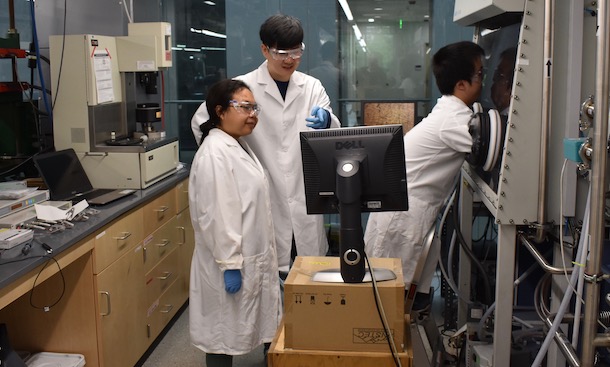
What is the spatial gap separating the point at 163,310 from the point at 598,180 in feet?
8.05

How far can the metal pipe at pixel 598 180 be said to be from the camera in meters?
1.44

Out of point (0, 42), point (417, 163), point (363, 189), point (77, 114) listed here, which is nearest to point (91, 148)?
point (77, 114)

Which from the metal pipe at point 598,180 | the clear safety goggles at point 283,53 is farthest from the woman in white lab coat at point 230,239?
the metal pipe at point 598,180

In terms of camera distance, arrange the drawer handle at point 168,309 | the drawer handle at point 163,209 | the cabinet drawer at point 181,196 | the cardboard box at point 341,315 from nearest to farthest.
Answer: the cardboard box at point 341,315, the drawer handle at point 163,209, the drawer handle at point 168,309, the cabinet drawer at point 181,196

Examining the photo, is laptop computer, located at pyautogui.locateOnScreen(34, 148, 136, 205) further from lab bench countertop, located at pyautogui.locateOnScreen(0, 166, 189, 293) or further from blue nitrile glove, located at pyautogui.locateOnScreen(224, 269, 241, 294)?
blue nitrile glove, located at pyautogui.locateOnScreen(224, 269, 241, 294)

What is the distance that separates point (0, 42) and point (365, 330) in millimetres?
2239

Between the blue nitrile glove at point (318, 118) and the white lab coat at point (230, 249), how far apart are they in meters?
0.31

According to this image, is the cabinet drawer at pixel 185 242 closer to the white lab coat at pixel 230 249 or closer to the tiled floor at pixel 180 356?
the tiled floor at pixel 180 356

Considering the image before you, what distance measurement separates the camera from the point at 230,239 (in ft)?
7.98

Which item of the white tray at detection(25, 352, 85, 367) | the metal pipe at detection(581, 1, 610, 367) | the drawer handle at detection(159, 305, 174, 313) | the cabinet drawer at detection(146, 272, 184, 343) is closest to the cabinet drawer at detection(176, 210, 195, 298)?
the cabinet drawer at detection(146, 272, 184, 343)

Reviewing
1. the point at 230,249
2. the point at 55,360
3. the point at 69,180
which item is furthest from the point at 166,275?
the point at 230,249

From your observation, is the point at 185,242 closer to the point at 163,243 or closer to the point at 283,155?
the point at 163,243

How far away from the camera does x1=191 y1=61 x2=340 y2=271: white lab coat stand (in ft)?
9.62

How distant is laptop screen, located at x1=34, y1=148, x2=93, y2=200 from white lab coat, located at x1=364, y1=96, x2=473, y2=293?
1366 mm
